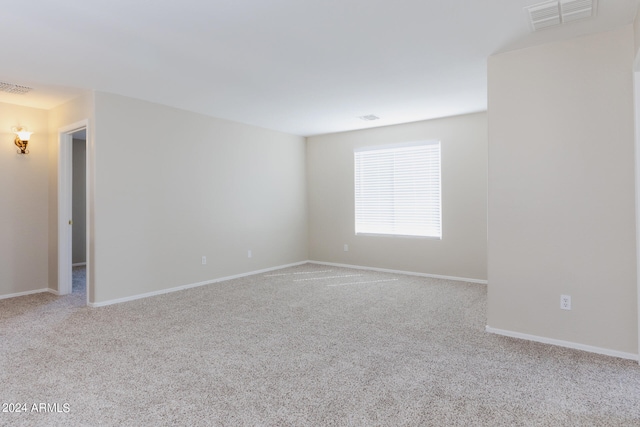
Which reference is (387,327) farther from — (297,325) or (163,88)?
(163,88)

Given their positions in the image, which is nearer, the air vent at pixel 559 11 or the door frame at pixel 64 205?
the air vent at pixel 559 11

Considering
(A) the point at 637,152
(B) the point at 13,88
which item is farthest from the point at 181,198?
(A) the point at 637,152

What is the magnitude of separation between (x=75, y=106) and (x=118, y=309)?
100 inches

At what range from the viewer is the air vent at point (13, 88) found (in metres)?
4.07

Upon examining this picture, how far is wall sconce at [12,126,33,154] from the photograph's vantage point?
4780mm

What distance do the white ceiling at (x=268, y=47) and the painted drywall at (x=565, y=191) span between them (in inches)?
10.4

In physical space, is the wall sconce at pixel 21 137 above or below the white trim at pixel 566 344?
above

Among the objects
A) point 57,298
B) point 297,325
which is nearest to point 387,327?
point 297,325

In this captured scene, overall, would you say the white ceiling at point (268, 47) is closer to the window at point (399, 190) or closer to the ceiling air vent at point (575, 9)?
the ceiling air vent at point (575, 9)

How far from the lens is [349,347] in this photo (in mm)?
3041

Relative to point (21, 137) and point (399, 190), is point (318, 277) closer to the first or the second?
point (399, 190)

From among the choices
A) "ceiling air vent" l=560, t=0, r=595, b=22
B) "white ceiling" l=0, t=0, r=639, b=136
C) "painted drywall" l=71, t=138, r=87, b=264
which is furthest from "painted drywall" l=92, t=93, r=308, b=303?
"ceiling air vent" l=560, t=0, r=595, b=22

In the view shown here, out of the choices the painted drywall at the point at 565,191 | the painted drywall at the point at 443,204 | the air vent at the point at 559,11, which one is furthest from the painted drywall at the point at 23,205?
the air vent at the point at 559,11

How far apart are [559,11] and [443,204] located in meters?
3.44
